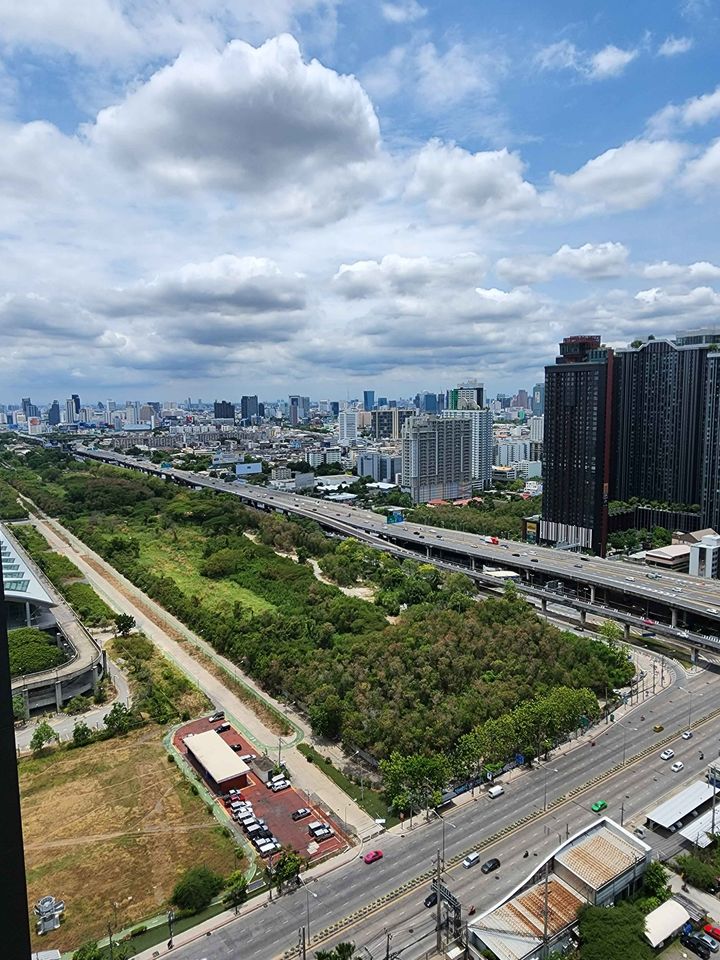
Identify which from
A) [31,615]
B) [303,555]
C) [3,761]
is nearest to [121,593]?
[31,615]

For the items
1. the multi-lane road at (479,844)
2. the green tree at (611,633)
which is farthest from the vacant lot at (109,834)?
the green tree at (611,633)

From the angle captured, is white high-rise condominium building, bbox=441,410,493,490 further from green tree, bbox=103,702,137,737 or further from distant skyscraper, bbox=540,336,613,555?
green tree, bbox=103,702,137,737

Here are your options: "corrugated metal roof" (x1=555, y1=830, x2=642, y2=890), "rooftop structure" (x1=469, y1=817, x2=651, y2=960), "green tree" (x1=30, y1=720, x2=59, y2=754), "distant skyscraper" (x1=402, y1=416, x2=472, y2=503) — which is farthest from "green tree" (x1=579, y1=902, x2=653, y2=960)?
"distant skyscraper" (x1=402, y1=416, x2=472, y2=503)

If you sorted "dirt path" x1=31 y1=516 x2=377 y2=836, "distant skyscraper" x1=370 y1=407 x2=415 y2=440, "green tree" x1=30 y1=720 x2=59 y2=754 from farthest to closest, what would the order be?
"distant skyscraper" x1=370 y1=407 x2=415 y2=440, "green tree" x1=30 y1=720 x2=59 y2=754, "dirt path" x1=31 y1=516 x2=377 y2=836

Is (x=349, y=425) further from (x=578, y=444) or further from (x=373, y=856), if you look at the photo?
(x=373, y=856)

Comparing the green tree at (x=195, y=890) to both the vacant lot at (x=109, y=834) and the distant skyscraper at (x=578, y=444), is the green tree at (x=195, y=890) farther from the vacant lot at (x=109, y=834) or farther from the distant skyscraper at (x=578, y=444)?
the distant skyscraper at (x=578, y=444)

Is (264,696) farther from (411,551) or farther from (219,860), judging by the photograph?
(411,551)
